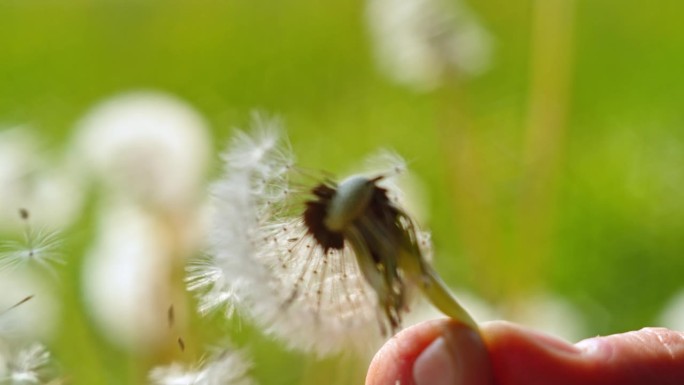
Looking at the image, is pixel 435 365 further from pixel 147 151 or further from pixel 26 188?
pixel 147 151

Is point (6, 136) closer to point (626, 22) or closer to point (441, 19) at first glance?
point (441, 19)

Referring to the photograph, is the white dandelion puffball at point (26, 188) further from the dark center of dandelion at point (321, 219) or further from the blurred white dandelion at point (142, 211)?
the dark center of dandelion at point (321, 219)

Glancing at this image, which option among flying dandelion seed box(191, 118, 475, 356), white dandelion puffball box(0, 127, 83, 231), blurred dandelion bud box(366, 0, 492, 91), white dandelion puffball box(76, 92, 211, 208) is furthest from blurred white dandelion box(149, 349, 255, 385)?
blurred dandelion bud box(366, 0, 492, 91)

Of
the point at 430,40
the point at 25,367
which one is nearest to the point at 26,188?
the point at 25,367

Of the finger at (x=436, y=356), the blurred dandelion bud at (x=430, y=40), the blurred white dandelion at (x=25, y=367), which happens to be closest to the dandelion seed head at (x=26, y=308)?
the blurred white dandelion at (x=25, y=367)

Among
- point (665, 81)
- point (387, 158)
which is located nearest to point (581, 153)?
point (665, 81)
